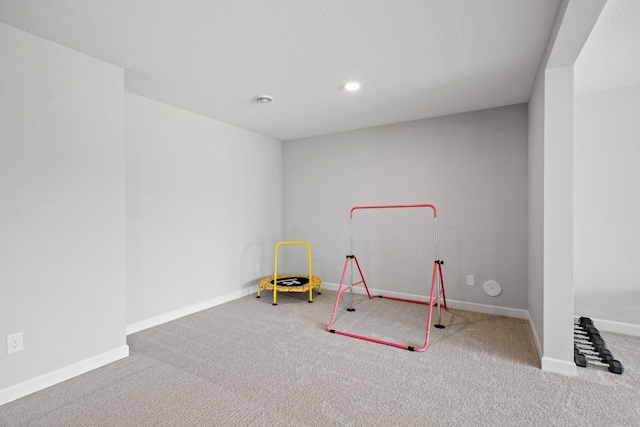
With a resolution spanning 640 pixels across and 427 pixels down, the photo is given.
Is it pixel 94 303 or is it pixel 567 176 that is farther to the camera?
pixel 94 303

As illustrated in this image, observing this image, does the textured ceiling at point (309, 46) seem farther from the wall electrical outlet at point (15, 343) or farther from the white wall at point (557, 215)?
the wall electrical outlet at point (15, 343)

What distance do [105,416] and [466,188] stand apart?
3758mm

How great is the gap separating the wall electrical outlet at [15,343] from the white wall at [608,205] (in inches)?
180

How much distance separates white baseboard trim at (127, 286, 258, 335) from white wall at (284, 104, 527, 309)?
1.16m

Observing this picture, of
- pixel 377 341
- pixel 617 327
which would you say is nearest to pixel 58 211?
pixel 377 341

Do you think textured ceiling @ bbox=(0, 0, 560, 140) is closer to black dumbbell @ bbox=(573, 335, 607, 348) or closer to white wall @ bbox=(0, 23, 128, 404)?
white wall @ bbox=(0, 23, 128, 404)

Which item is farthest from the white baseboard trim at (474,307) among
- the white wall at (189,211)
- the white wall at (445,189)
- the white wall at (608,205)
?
the white wall at (189,211)

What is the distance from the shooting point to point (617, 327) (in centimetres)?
295

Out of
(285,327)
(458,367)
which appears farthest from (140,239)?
(458,367)

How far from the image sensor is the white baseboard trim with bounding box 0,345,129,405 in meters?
1.95

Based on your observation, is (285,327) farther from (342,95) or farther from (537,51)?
(537,51)

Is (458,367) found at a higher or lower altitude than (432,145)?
lower

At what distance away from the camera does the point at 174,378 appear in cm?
221

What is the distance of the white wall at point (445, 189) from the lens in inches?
136
